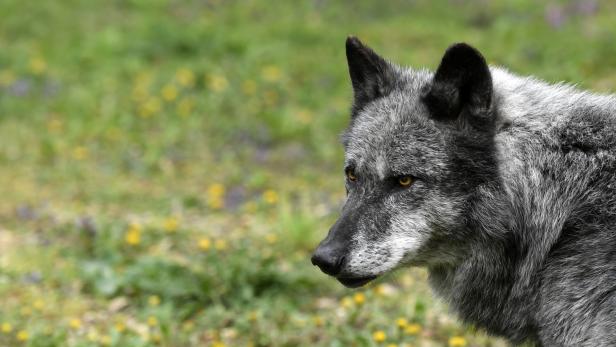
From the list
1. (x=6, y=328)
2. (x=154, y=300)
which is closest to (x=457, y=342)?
(x=154, y=300)

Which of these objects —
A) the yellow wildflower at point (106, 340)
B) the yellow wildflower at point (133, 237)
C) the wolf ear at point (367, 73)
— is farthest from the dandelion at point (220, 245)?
the wolf ear at point (367, 73)

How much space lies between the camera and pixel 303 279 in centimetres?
575

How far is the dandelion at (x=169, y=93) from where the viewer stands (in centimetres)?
1041

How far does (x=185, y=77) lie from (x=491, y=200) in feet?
25.3

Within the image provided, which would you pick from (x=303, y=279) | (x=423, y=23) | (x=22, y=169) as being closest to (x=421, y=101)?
(x=303, y=279)

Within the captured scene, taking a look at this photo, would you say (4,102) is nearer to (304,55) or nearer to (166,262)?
(304,55)

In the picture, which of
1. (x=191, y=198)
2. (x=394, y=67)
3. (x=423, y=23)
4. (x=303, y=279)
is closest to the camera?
(x=394, y=67)

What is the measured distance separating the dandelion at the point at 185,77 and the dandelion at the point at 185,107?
1.26 feet

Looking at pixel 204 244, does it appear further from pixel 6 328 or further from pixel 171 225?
pixel 6 328

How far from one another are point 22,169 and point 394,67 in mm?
6019

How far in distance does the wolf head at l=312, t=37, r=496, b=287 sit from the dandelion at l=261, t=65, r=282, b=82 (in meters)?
6.97

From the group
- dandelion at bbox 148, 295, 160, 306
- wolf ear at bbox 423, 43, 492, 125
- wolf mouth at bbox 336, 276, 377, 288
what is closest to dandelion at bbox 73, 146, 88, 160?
dandelion at bbox 148, 295, 160, 306

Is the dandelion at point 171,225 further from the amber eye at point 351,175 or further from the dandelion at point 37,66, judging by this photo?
the dandelion at point 37,66

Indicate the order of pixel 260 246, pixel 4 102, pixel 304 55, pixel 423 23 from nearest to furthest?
pixel 260 246 → pixel 4 102 → pixel 304 55 → pixel 423 23
